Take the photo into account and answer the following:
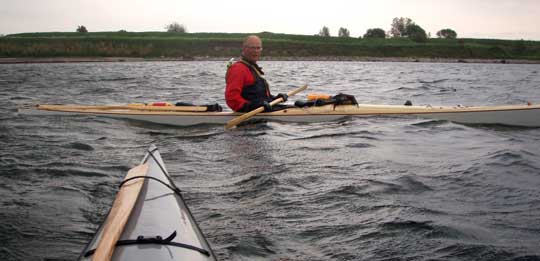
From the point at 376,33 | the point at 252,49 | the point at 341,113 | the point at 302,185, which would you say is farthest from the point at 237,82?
the point at 376,33

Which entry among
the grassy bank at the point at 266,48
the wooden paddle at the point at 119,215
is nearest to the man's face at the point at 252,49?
the wooden paddle at the point at 119,215

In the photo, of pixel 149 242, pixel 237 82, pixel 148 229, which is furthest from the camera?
pixel 237 82

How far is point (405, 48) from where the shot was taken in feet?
213

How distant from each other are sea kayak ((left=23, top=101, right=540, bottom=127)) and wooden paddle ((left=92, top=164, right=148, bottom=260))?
457 centimetres

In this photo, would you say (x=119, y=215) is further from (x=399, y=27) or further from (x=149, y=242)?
(x=399, y=27)

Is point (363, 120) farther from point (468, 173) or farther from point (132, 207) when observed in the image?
point (132, 207)

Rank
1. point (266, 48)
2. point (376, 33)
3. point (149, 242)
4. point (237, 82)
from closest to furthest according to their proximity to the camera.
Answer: point (149, 242)
point (237, 82)
point (266, 48)
point (376, 33)

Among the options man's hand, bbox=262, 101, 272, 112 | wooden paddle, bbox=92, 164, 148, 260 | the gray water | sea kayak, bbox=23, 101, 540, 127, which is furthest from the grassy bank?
wooden paddle, bbox=92, 164, 148, 260

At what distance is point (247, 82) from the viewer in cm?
878

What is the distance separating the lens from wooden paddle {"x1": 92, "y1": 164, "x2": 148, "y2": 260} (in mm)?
2748

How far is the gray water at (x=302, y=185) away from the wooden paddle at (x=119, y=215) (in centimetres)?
65

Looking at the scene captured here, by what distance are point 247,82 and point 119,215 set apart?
18.4ft

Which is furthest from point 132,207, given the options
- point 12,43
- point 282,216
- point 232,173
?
point 12,43

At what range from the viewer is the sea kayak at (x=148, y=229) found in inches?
113
